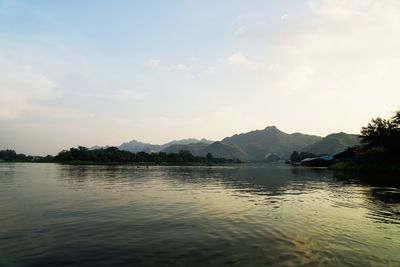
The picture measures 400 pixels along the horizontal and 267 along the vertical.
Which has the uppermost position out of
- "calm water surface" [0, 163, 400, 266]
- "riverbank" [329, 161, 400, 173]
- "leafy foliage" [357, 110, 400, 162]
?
"leafy foliage" [357, 110, 400, 162]

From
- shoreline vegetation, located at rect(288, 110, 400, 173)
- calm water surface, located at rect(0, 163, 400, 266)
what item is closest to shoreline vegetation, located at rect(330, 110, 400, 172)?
shoreline vegetation, located at rect(288, 110, 400, 173)

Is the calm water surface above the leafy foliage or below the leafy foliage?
below

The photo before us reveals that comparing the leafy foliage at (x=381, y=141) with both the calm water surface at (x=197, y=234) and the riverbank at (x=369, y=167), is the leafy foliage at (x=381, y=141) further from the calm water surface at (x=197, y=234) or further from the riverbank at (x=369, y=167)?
the calm water surface at (x=197, y=234)

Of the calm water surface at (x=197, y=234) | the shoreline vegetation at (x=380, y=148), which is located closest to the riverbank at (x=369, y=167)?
the shoreline vegetation at (x=380, y=148)

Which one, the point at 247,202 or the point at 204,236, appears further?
the point at 247,202

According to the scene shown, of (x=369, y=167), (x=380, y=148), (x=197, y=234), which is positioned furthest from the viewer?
(x=369, y=167)

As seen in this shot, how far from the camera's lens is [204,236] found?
66.8 ft

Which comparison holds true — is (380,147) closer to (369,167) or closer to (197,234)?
(369,167)

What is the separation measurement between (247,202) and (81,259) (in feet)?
79.1

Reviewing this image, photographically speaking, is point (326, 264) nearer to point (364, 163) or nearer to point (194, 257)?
point (194, 257)

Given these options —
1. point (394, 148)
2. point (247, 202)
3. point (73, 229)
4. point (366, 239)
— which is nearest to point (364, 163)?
point (394, 148)

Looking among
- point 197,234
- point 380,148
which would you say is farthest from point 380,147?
point 197,234

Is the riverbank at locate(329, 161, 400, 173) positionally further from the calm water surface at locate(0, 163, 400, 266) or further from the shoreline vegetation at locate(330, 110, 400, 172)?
the calm water surface at locate(0, 163, 400, 266)

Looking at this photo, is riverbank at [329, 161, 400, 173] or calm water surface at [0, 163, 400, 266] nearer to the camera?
calm water surface at [0, 163, 400, 266]
